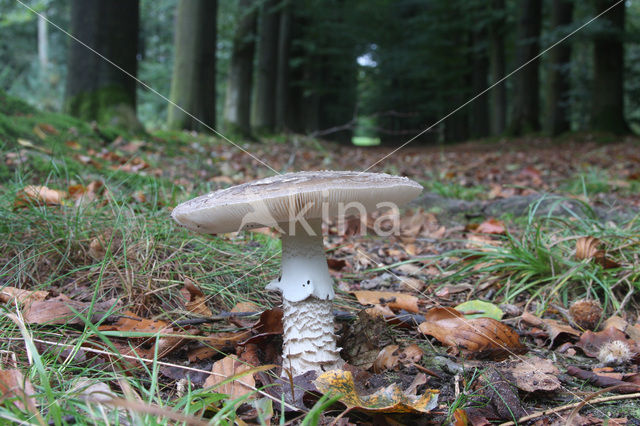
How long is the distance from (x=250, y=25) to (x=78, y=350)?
11913mm

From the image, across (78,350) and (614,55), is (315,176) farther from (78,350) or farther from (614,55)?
(614,55)

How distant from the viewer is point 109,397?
48.4 inches

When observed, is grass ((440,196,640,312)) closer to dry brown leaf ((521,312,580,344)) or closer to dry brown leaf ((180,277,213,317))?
dry brown leaf ((521,312,580,344))

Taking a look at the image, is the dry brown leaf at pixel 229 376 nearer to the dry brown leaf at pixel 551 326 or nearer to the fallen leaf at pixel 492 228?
the dry brown leaf at pixel 551 326

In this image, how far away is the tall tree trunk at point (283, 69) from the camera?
15.5 metres

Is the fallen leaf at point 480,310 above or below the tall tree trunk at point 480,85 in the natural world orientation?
below

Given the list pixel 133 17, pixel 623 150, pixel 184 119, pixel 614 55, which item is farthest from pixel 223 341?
pixel 614 55

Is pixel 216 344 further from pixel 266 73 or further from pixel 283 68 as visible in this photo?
pixel 283 68

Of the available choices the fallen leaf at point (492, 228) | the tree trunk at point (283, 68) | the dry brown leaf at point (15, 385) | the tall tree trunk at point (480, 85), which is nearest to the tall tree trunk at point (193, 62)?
Answer: the tree trunk at point (283, 68)

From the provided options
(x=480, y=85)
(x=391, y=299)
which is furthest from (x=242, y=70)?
(x=480, y=85)

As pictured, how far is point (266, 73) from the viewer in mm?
13719

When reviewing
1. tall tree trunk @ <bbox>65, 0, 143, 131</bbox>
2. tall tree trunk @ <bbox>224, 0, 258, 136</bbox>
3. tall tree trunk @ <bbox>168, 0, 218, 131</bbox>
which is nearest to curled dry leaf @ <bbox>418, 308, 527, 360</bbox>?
tall tree trunk @ <bbox>65, 0, 143, 131</bbox>

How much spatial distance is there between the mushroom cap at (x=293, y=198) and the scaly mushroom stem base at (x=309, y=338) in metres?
0.34

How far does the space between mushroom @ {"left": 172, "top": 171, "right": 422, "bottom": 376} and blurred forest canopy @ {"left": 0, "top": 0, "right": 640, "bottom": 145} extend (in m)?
1.82
